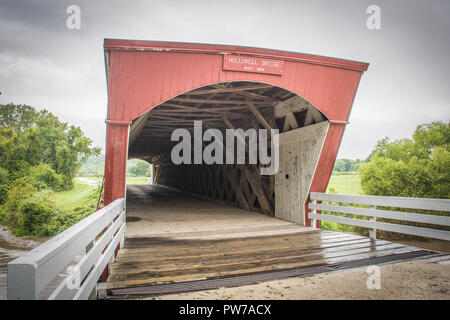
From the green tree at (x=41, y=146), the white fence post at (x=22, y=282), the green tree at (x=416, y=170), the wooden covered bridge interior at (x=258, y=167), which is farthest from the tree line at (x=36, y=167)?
the green tree at (x=416, y=170)

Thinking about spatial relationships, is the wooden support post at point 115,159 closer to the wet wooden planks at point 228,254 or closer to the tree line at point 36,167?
the wet wooden planks at point 228,254

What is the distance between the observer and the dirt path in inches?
85.8

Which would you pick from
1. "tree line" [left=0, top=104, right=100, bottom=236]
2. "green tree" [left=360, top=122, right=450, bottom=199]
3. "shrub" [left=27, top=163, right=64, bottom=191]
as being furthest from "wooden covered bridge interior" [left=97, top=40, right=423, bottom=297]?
"shrub" [left=27, top=163, right=64, bottom=191]

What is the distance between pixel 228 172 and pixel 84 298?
769cm

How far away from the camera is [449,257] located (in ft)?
10.6

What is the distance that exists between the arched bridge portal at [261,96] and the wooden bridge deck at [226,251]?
99cm

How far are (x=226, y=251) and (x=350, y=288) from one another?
1.61 meters

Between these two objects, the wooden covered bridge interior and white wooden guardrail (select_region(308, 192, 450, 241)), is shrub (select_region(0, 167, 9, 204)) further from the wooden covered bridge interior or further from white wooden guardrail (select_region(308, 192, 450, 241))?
white wooden guardrail (select_region(308, 192, 450, 241))

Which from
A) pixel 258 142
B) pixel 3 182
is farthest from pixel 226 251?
pixel 3 182

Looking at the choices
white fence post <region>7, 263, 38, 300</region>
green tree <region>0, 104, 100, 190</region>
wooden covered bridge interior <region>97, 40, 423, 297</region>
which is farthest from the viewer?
green tree <region>0, 104, 100, 190</region>

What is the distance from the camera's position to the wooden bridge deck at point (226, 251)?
274 cm

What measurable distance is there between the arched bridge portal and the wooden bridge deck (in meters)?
0.99

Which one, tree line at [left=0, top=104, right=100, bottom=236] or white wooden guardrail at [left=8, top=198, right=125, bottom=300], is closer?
white wooden guardrail at [left=8, top=198, right=125, bottom=300]
